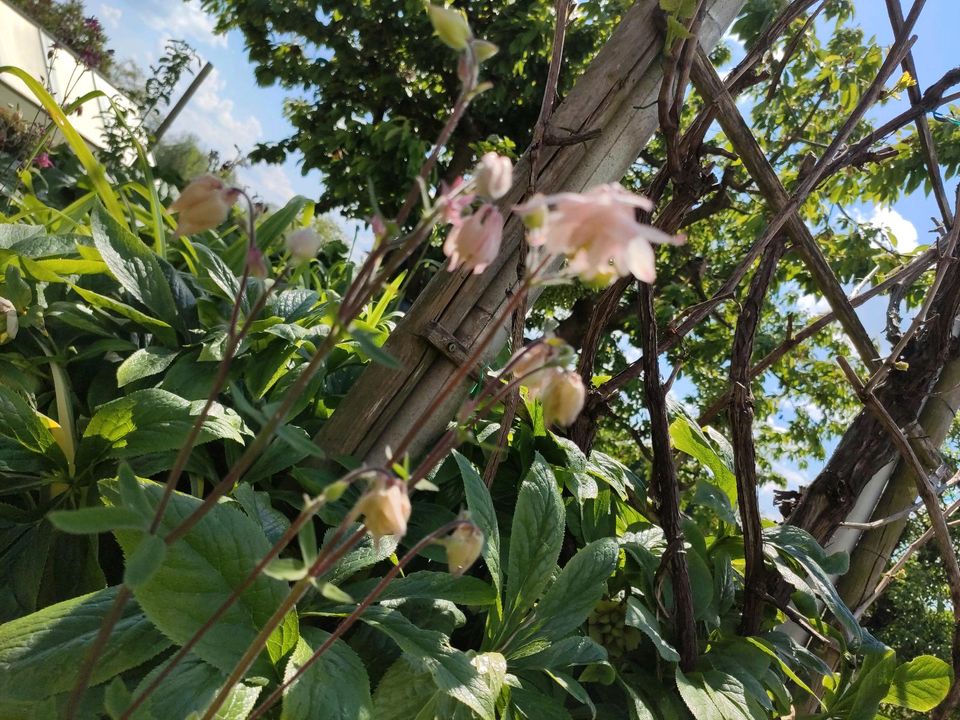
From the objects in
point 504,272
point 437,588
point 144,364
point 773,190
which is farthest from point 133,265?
point 773,190

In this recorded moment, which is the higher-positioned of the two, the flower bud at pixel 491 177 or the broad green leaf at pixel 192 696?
the flower bud at pixel 491 177

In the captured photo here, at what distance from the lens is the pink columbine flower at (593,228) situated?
345 mm

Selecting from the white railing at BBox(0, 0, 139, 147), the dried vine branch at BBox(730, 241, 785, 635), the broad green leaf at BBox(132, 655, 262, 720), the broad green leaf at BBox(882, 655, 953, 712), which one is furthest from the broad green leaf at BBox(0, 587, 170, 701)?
the white railing at BBox(0, 0, 139, 147)

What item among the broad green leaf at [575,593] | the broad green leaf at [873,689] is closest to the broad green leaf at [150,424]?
the broad green leaf at [575,593]

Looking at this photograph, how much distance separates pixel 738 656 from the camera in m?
1.05

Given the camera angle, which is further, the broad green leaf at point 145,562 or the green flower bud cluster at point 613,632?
the green flower bud cluster at point 613,632

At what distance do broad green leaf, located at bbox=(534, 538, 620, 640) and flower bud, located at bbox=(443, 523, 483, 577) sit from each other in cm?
47

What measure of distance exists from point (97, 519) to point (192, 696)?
0.32m

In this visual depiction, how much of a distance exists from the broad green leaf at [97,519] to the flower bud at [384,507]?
15 cm

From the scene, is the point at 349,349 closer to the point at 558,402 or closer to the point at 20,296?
the point at 20,296

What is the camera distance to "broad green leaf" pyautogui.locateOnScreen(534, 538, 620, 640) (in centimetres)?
87

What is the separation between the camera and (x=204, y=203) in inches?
17.0

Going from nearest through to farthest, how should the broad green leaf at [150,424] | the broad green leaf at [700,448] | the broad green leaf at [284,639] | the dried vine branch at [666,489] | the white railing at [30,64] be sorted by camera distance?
the broad green leaf at [284,639]
the broad green leaf at [150,424]
the dried vine branch at [666,489]
the broad green leaf at [700,448]
the white railing at [30,64]

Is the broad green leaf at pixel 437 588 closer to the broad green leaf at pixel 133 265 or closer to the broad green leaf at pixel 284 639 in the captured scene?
the broad green leaf at pixel 284 639
